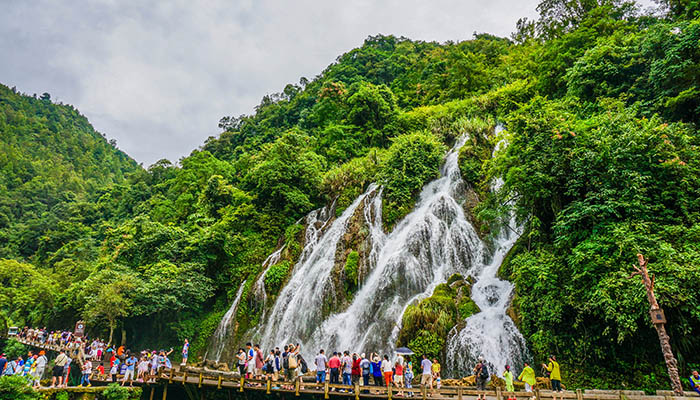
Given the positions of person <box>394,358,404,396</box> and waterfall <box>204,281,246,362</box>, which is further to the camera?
waterfall <box>204,281,246,362</box>

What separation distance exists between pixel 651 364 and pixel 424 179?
13.4m

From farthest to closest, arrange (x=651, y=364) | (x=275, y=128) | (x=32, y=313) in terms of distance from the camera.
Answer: (x=275, y=128), (x=32, y=313), (x=651, y=364)

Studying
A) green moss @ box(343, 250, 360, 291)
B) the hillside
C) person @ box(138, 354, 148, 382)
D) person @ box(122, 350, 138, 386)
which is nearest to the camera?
person @ box(138, 354, 148, 382)

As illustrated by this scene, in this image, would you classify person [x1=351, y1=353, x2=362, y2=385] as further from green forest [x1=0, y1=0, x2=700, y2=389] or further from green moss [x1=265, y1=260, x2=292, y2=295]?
green moss [x1=265, y1=260, x2=292, y2=295]

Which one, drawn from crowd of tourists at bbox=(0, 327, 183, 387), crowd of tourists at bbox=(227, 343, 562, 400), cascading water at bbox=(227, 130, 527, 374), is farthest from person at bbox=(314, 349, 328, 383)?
crowd of tourists at bbox=(0, 327, 183, 387)

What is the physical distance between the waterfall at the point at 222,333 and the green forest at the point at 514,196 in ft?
3.35

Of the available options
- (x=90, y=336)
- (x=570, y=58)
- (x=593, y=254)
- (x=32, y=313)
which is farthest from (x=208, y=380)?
(x=32, y=313)

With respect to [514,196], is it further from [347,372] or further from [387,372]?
[347,372]

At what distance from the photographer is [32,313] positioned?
32969 mm

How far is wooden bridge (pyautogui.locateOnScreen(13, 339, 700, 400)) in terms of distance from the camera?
8.20 meters

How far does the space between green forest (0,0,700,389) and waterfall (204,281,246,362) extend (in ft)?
3.35

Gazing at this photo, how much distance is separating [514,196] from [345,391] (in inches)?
360

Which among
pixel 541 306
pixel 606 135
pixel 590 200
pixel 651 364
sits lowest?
pixel 651 364

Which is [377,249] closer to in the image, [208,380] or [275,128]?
[208,380]
